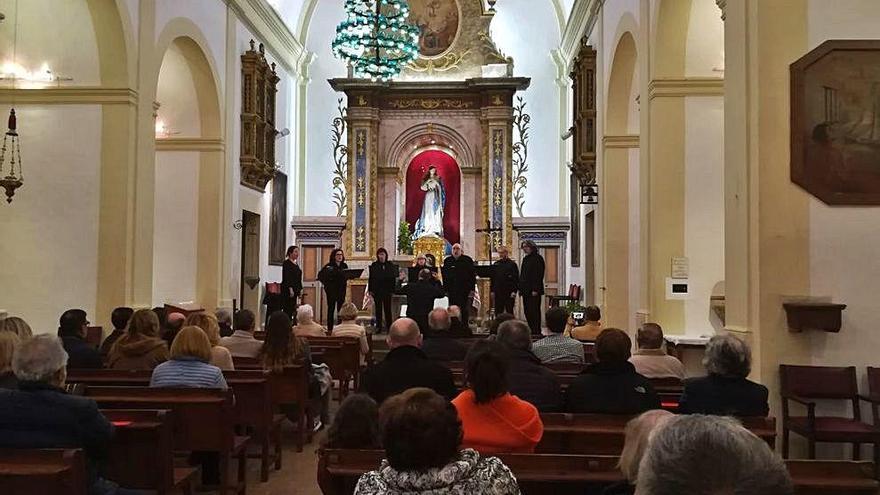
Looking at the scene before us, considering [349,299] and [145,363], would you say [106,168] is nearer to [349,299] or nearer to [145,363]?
[145,363]

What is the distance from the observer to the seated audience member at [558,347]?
241 inches

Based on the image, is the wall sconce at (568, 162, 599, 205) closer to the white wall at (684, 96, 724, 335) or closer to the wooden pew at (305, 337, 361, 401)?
the white wall at (684, 96, 724, 335)

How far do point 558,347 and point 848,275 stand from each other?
7.55 ft

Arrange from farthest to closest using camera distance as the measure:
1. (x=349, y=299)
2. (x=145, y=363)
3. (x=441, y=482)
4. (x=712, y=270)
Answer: (x=349, y=299)
(x=712, y=270)
(x=145, y=363)
(x=441, y=482)

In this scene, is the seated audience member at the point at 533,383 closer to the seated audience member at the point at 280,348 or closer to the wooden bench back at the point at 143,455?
the wooden bench back at the point at 143,455

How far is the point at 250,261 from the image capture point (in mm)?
15016

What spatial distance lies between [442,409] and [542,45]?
16932 mm

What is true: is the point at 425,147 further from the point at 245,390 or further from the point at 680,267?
the point at 245,390

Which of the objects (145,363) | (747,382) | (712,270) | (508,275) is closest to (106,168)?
(145,363)

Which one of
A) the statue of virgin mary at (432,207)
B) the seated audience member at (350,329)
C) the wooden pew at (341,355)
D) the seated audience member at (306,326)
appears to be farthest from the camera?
the statue of virgin mary at (432,207)

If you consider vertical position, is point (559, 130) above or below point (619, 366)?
above

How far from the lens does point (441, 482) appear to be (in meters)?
2.18

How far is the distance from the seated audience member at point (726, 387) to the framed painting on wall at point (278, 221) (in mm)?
13019

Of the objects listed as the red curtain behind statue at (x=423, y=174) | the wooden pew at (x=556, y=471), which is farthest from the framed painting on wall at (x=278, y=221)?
the wooden pew at (x=556, y=471)
